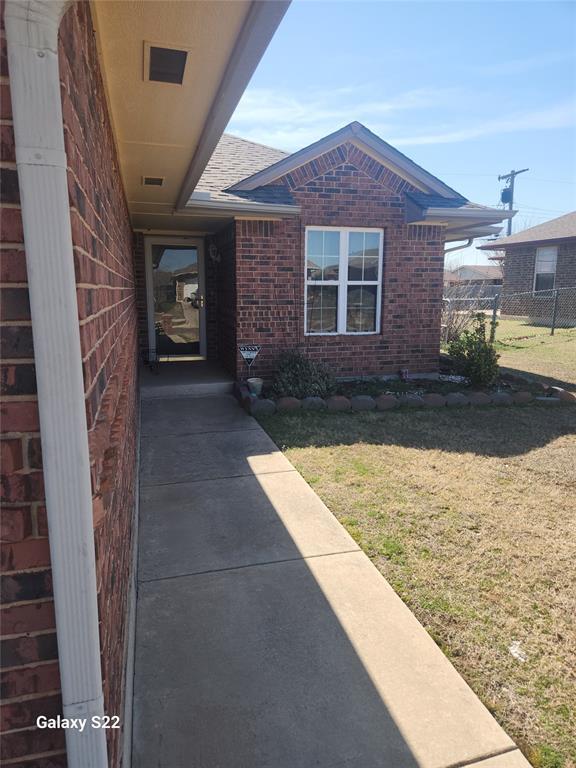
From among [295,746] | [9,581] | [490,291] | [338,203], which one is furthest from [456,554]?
[490,291]

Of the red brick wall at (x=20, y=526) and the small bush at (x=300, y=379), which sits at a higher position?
the red brick wall at (x=20, y=526)

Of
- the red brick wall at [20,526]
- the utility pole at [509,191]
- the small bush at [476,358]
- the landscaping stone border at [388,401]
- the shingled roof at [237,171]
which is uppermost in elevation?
the utility pole at [509,191]

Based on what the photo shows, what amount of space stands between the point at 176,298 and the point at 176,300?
4cm

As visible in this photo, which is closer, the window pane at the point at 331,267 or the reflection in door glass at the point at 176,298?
the window pane at the point at 331,267

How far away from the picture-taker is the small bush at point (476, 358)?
9.17 meters

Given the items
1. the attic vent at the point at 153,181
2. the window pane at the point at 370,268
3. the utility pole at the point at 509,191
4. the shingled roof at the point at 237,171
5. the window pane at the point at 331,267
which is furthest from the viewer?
the utility pole at the point at 509,191

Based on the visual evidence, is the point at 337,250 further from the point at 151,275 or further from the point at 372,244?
the point at 151,275

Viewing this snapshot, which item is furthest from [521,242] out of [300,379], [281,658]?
[281,658]

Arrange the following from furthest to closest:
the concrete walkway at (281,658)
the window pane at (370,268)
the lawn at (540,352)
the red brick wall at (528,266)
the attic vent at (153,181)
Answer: the red brick wall at (528,266) < the lawn at (540,352) < the window pane at (370,268) < the attic vent at (153,181) < the concrete walkway at (281,658)

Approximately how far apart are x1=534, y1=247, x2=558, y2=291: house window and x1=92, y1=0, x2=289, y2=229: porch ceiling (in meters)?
21.6

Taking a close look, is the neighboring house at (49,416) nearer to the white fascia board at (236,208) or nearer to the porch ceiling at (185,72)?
the porch ceiling at (185,72)

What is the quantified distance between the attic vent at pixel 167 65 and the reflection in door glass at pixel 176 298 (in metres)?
7.91

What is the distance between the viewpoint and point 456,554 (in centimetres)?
383

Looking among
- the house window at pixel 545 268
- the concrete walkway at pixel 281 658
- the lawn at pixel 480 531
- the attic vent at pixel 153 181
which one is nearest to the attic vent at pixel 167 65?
the attic vent at pixel 153 181
